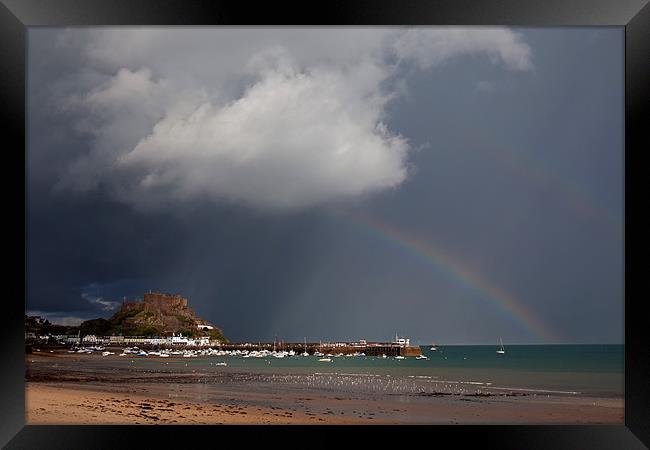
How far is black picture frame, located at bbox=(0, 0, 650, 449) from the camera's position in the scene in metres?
3.85

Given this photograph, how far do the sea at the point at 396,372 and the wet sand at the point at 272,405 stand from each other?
84 cm

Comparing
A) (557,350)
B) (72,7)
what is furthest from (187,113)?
(557,350)

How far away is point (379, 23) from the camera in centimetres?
392

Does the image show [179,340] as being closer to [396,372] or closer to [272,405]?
[396,372]

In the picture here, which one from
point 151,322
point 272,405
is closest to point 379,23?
point 272,405

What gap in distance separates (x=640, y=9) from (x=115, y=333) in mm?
19375

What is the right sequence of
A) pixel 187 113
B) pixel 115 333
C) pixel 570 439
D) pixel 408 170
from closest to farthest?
pixel 570 439
pixel 187 113
pixel 115 333
pixel 408 170

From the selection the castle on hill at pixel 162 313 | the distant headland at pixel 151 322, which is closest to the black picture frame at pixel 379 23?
the distant headland at pixel 151 322

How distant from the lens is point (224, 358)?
21281 millimetres

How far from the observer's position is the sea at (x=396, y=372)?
1383cm

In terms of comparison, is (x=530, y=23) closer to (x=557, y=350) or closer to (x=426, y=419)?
(x=426, y=419)

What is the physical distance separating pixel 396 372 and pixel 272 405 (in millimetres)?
8009

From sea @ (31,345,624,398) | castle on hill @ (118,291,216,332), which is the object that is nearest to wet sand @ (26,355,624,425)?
sea @ (31,345,624,398)

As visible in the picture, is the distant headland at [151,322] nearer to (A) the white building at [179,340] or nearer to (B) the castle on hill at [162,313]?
(B) the castle on hill at [162,313]
